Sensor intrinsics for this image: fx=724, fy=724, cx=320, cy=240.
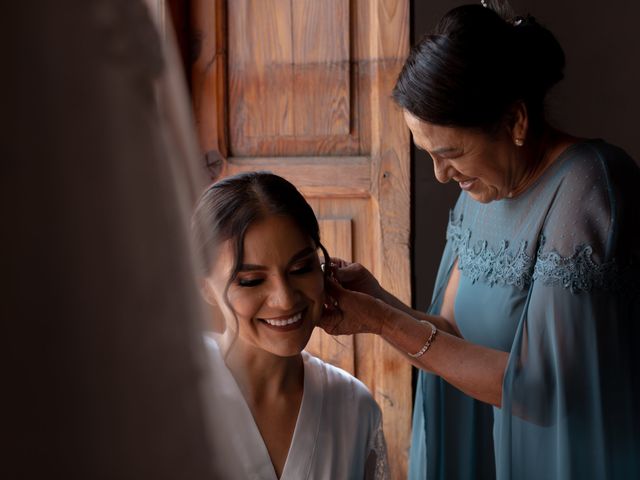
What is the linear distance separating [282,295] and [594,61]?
1872mm

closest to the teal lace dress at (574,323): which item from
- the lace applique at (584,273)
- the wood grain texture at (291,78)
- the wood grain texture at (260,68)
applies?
the lace applique at (584,273)

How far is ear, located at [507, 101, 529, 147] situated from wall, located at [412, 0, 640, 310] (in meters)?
1.04

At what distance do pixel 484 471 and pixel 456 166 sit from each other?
91 cm

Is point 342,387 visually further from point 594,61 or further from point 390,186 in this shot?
point 594,61

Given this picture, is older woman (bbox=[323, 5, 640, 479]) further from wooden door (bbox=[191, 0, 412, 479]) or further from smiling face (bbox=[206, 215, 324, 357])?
wooden door (bbox=[191, 0, 412, 479])

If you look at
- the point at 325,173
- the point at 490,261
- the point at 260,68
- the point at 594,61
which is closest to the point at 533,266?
the point at 490,261

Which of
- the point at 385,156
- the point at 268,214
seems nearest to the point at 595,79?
the point at 385,156

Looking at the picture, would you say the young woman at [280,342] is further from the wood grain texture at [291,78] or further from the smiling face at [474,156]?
the wood grain texture at [291,78]

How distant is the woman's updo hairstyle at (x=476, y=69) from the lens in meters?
1.44

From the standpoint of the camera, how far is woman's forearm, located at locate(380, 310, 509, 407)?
151cm

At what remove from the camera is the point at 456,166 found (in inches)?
60.5

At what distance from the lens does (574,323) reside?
140cm

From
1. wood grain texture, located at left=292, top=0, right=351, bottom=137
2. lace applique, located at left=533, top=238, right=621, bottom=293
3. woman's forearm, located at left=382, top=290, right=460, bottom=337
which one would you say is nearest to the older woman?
lace applique, located at left=533, top=238, right=621, bottom=293

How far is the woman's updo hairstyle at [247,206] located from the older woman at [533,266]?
0.21m
